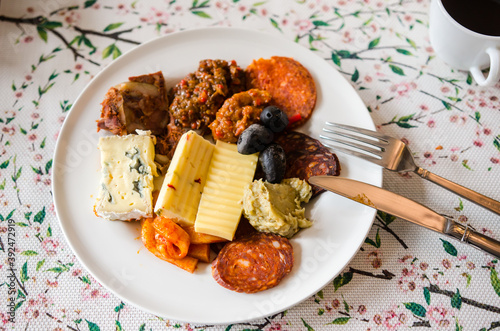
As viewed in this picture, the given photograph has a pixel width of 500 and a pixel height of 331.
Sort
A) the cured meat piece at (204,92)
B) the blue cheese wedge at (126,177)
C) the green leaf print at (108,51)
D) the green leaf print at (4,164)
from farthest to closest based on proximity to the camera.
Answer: the green leaf print at (108,51) < the green leaf print at (4,164) < the cured meat piece at (204,92) < the blue cheese wedge at (126,177)

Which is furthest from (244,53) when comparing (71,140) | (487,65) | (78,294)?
(78,294)

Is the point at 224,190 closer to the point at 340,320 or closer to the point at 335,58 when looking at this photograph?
the point at 340,320

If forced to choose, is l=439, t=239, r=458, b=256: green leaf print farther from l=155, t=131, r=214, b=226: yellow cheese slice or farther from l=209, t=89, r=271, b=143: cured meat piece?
l=155, t=131, r=214, b=226: yellow cheese slice

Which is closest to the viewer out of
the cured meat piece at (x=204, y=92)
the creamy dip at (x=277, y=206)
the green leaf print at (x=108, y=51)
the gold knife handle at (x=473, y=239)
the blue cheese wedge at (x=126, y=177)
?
the gold knife handle at (x=473, y=239)

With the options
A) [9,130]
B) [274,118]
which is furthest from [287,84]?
[9,130]

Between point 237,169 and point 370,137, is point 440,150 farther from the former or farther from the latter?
point 237,169

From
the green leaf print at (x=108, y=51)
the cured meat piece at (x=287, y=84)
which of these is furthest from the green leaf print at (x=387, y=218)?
the green leaf print at (x=108, y=51)

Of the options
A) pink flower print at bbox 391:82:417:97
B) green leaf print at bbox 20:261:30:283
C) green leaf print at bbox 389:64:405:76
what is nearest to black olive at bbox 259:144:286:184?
pink flower print at bbox 391:82:417:97

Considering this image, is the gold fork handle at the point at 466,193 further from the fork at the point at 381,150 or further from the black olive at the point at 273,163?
the black olive at the point at 273,163

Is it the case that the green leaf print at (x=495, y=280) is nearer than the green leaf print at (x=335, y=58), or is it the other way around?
the green leaf print at (x=495, y=280)
